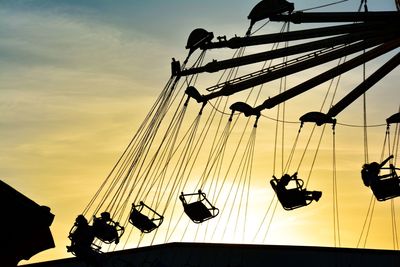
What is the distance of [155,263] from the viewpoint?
35938mm

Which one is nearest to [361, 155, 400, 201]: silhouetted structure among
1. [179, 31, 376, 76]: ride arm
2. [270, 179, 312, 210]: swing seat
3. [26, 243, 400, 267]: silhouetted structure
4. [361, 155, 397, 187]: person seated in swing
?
[361, 155, 397, 187]: person seated in swing

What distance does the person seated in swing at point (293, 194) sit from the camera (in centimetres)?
2273

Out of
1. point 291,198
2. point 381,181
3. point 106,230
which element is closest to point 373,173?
point 381,181

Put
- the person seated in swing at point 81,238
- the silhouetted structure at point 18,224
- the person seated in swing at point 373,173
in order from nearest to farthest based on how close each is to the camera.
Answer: the silhouetted structure at point 18,224 → the person seated in swing at point 373,173 → the person seated in swing at point 81,238

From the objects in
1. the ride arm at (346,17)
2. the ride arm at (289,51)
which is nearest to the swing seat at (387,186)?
the ride arm at (289,51)

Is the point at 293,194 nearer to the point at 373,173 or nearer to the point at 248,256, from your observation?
the point at 373,173

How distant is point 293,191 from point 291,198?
0.30 m

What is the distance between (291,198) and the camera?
74.8 ft

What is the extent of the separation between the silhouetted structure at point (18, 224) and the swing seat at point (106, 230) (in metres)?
11.8

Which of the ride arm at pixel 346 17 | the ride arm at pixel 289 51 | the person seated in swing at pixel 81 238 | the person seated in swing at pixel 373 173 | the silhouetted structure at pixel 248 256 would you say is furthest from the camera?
the silhouetted structure at pixel 248 256

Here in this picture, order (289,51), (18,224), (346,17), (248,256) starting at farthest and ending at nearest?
(248,256), (289,51), (346,17), (18,224)

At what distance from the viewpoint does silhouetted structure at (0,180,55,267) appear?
1342 cm

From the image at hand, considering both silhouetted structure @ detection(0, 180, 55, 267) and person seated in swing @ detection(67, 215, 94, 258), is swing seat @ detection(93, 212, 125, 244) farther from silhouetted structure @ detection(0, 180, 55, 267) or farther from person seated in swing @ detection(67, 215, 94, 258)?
silhouetted structure @ detection(0, 180, 55, 267)

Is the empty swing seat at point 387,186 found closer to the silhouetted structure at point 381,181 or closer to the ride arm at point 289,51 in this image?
the silhouetted structure at point 381,181
